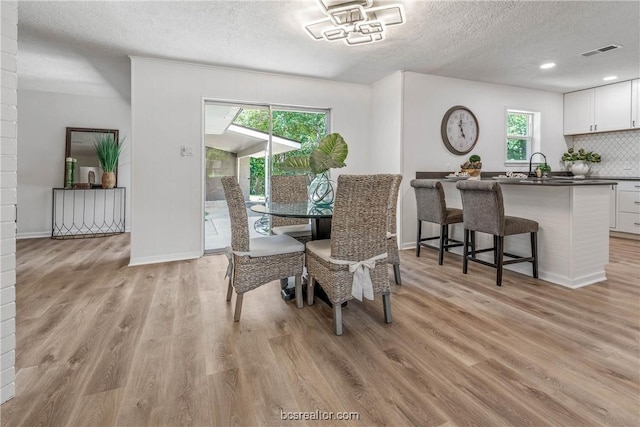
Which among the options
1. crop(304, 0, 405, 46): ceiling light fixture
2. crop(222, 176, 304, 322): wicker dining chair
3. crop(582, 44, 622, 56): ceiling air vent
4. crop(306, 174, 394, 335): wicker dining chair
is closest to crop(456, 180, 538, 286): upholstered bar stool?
crop(306, 174, 394, 335): wicker dining chair

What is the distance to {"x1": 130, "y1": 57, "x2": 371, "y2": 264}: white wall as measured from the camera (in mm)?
3732

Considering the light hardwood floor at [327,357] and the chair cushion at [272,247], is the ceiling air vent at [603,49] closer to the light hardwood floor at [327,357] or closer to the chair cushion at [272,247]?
the light hardwood floor at [327,357]

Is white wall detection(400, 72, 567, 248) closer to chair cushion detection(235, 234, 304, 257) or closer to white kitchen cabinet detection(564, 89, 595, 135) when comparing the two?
white kitchen cabinet detection(564, 89, 595, 135)

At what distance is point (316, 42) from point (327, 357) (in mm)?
2961

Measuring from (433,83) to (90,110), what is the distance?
5.54 metres

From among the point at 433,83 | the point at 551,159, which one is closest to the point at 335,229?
the point at 433,83

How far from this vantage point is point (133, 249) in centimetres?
372

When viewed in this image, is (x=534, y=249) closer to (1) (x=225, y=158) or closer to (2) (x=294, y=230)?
(2) (x=294, y=230)

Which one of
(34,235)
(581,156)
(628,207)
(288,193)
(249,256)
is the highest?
(581,156)

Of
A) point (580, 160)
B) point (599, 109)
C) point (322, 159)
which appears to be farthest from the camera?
point (580, 160)

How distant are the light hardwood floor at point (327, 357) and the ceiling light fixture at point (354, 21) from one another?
2.25 metres

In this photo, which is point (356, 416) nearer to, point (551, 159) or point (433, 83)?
point (433, 83)

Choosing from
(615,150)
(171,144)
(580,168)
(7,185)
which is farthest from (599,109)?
(7,185)

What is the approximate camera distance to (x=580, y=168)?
5473 mm
